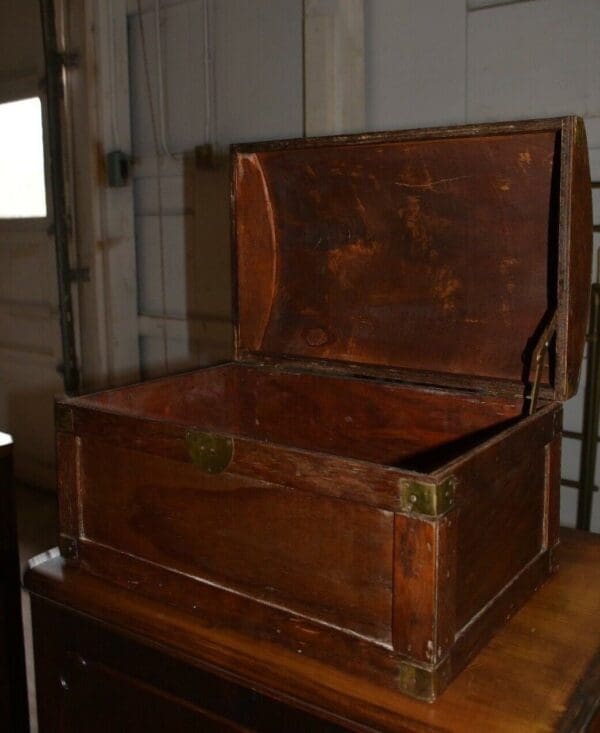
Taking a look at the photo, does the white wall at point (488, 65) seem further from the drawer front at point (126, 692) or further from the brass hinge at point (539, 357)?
the drawer front at point (126, 692)

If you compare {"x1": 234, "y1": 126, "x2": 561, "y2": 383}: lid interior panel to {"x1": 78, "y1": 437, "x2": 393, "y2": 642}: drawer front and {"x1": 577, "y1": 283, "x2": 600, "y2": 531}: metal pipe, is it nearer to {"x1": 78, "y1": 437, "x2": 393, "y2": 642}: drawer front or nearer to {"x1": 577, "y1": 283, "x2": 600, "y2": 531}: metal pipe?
{"x1": 78, "y1": 437, "x2": 393, "y2": 642}: drawer front

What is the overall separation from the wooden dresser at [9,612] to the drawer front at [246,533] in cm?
53

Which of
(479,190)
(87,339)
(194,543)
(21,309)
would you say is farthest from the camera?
(21,309)

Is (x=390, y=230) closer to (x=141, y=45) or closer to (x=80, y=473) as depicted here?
(x=80, y=473)

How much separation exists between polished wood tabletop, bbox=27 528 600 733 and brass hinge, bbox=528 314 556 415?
30 centimetres

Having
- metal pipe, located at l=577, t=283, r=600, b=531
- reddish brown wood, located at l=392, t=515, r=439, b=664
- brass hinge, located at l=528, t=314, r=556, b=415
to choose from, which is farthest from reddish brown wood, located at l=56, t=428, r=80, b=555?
metal pipe, located at l=577, t=283, r=600, b=531

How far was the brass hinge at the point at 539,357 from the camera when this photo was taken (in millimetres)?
1230

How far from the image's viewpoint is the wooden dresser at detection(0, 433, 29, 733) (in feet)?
5.76

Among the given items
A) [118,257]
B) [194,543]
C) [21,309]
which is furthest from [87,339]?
[194,543]

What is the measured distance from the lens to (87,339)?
3.42 metres

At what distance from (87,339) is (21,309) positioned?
707 mm

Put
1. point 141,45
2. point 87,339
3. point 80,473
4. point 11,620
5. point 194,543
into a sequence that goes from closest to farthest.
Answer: point 194,543
point 80,473
point 11,620
point 141,45
point 87,339

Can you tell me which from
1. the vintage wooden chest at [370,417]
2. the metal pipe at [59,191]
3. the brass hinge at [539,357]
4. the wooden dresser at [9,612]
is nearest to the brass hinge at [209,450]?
the vintage wooden chest at [370,417]

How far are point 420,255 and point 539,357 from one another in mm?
374
